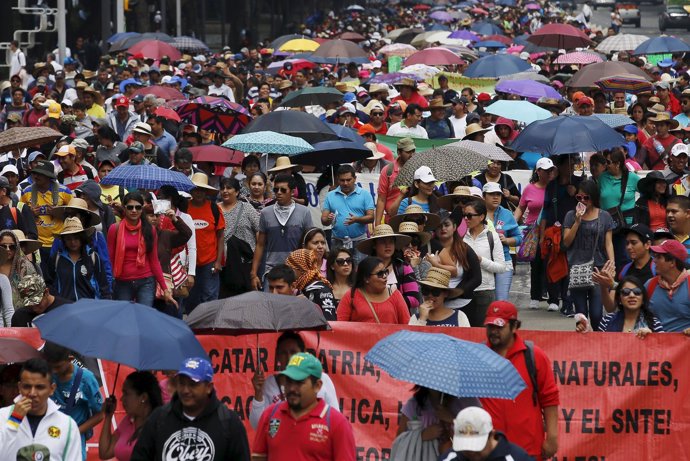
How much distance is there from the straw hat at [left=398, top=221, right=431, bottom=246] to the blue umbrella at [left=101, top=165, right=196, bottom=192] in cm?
189

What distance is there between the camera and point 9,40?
39750 mm

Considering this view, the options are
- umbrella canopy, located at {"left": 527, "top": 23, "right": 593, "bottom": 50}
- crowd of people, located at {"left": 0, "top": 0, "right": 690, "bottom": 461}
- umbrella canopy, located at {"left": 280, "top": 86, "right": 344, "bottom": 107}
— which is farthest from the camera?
umbrella canopy, located at {"left": 527, "top": 23, "right": 593, "bottom": 50}

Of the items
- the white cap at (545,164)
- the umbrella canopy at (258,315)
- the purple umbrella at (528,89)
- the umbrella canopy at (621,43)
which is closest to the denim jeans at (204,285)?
the white cap at (545,164)

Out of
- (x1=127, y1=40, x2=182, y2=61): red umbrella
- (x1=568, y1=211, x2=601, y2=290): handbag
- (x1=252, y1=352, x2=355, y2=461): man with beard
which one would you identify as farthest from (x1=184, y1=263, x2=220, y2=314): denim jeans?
(x1=127, y1=40, x2=182, y2=61): red umbrella

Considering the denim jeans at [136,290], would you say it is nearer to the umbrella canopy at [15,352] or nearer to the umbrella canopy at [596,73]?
the umbrella canopy at [15,352]

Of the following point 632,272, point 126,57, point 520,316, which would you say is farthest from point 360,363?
point 126,57

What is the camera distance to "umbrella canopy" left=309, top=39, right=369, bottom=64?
1200 inches

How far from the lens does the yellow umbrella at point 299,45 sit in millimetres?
33981

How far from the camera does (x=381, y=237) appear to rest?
11422 mm

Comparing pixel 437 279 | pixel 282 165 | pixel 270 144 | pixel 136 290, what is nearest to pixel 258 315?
pixel 437 279

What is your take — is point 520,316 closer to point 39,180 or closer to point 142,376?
point 39,180

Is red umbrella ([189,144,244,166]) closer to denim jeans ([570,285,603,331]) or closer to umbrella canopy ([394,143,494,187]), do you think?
umbrella canopy ([394,143,494,187])

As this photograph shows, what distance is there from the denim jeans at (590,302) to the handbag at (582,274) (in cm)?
5

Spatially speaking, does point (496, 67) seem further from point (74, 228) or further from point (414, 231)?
point (74, 228)
